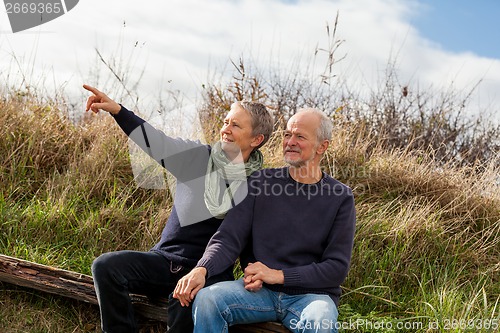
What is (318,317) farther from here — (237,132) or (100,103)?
(100,103)

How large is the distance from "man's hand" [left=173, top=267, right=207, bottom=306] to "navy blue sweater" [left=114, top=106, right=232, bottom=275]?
14.7 inches

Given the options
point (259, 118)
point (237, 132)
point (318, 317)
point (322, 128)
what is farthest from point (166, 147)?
point (318, 317)

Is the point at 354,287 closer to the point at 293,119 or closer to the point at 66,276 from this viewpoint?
the point at 293,119

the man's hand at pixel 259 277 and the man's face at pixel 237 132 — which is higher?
the man's face at pixel 237 132

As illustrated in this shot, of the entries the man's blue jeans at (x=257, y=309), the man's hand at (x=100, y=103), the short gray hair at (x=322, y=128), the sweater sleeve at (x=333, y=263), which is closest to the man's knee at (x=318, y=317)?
the man's blue jeans at (x=257, y=309)

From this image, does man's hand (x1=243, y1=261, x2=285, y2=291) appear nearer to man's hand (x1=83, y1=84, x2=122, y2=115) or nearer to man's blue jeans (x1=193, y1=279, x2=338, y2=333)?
man's blue jeans (x1=193, y1=279, x2=338, y2=333)

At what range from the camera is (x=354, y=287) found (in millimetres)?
4441

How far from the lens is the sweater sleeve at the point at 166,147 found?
3543mm

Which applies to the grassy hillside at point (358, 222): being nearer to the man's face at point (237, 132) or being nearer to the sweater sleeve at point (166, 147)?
the sweater sleeve at point (166, 147)

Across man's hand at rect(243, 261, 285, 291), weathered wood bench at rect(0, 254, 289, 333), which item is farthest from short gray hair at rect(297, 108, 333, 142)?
weathered wood bench at rect(0, 254, 289, 333)

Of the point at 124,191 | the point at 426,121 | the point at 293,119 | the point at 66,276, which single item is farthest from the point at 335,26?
the point at 66,276

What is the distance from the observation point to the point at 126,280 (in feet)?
11.4

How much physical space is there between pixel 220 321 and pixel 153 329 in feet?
3.27

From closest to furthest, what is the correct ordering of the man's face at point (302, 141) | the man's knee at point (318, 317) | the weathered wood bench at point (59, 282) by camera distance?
1. the man's knee at point (318, 317)
2. the man's face at point (302, 141)
3. the weathered wood bench at point (59, 282)
